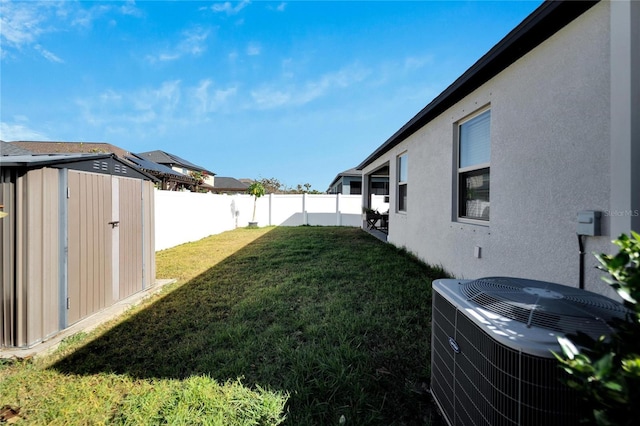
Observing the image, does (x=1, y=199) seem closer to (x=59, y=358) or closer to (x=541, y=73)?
(x=59, y=358)

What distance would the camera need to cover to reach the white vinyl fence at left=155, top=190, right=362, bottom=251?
7515 mm

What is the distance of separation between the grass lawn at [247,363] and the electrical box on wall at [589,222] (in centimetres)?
156

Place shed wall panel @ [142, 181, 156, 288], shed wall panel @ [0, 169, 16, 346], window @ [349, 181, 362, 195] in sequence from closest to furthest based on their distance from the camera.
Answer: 1. shed wall panel @ [0, 169, 16, 346]
2. shed wall panel @ [142, 181, 156, 288]
3. window @ [349, 181, 362, 195]

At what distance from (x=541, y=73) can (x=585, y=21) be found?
475 millimetres

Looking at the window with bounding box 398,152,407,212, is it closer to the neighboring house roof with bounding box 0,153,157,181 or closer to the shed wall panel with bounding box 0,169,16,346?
the neighboring house roof with bounding box 0,153,157,181

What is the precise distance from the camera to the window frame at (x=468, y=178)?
3502 millimetres

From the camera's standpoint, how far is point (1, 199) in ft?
7.61

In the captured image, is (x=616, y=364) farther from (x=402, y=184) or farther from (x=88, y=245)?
(x=402, y=184)

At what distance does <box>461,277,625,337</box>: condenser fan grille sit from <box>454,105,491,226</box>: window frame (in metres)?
2.28

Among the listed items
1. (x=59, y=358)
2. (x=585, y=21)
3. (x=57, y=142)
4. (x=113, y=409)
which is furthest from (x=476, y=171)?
(x=57, y=142)

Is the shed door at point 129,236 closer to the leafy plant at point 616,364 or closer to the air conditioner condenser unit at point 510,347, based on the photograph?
the air conditioner condenser unit at point 510,347

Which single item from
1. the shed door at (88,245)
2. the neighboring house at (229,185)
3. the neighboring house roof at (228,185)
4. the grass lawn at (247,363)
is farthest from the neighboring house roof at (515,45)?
the neighboring house roof at (228,185)

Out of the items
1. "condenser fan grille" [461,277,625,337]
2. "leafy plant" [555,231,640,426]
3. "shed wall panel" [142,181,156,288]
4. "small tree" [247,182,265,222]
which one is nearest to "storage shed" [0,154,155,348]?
"shed wall panel" [142,181,156,288]

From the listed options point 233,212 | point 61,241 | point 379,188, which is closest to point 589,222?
point 61,241
